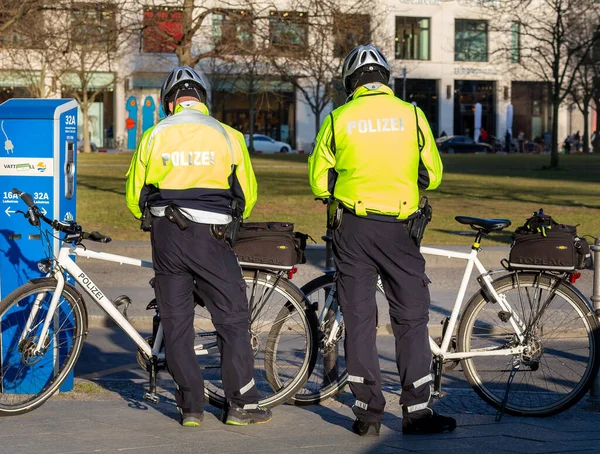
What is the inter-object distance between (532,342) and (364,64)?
1846 mm

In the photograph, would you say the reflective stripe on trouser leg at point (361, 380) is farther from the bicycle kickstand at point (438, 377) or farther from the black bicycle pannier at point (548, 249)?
the black bicycle pannier at point (548, 249)

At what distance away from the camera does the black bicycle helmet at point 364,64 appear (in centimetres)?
552

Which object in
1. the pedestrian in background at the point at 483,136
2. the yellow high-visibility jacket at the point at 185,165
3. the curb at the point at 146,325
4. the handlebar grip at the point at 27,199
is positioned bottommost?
the curb at the point at 146,325

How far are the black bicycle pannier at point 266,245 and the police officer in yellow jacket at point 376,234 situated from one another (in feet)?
1.52

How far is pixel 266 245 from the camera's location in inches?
232

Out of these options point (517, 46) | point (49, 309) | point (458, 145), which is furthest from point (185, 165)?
point (458, 145)

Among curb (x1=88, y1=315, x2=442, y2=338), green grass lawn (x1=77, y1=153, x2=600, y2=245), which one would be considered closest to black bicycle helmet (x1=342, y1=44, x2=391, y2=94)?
curb (x1=88, y1=315, x2=442, y2=338)

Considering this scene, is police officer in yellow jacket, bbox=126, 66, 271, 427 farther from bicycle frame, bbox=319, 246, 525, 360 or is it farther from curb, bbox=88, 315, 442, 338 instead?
curb, bbox=88, 315, 442, 338

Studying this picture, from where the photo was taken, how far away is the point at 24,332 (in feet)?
19.2

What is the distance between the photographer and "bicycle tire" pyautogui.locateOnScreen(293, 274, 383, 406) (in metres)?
6.02

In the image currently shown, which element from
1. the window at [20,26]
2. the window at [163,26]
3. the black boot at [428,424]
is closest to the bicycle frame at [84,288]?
the black boot at [428,424]

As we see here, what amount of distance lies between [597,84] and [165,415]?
51.7 meters

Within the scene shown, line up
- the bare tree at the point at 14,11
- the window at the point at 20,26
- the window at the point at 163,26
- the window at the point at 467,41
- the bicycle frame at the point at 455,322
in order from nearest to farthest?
the bicycle frame at the point at 455,322 < the bare tree at the point at 14,11 < the window at the point at 20,26 < the window at the point at 163,26 < the window at the point at 467,41

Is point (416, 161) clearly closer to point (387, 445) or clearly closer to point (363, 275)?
point (363, 275)
